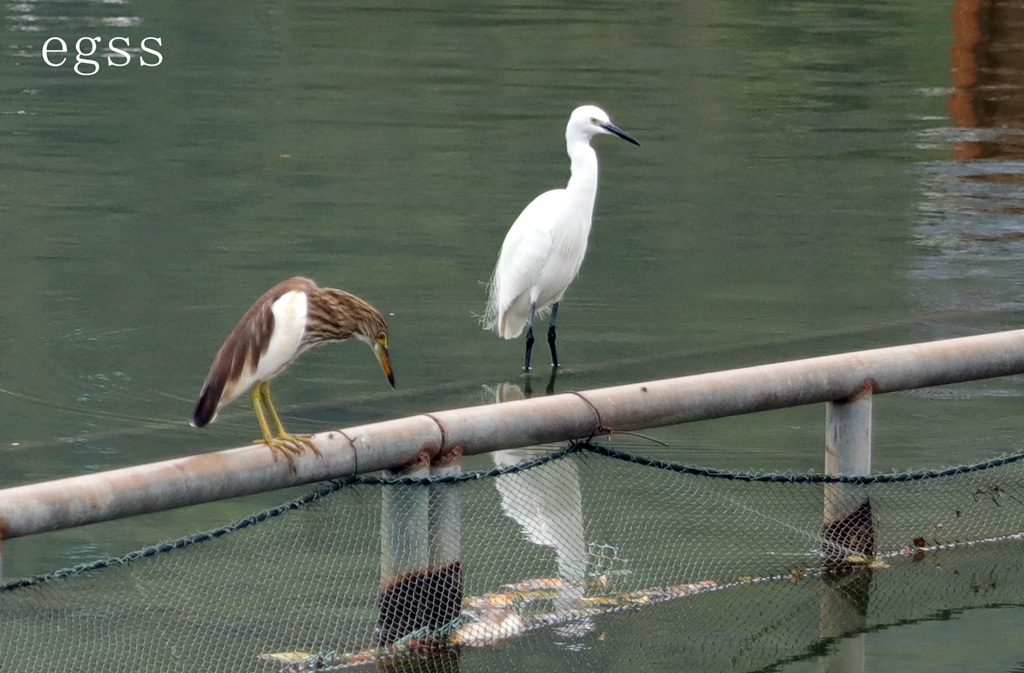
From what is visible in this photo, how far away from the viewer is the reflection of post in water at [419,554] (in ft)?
15.6

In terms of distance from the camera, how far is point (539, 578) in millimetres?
5418

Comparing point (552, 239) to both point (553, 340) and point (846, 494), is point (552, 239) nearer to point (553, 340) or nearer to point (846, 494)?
point (553, 340)

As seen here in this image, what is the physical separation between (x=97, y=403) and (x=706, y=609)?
12.1ft

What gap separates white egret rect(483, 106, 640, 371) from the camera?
9.04m

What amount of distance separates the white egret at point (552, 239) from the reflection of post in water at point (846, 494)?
3.47 metres

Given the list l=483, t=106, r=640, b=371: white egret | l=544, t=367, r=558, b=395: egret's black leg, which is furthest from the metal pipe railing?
l=483, t=106, r=640, b=371: white egret

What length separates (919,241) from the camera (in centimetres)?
1203

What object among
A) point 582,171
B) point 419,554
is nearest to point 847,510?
point 419,554

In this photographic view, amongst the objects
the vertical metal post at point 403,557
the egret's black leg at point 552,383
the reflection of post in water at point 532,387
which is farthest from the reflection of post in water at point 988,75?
the vertical metal post at point 403,557

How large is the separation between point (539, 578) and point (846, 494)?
3.44 feet

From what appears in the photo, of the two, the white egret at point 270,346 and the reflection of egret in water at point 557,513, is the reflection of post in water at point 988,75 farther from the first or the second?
the white egret at point 270,346

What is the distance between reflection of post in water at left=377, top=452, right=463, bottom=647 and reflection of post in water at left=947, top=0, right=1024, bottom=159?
10811 mm

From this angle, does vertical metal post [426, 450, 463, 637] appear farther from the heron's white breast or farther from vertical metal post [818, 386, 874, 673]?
vertical metal post [818, 386, 874, 673]

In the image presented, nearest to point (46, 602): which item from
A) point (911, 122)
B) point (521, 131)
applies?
point (521, 131)
